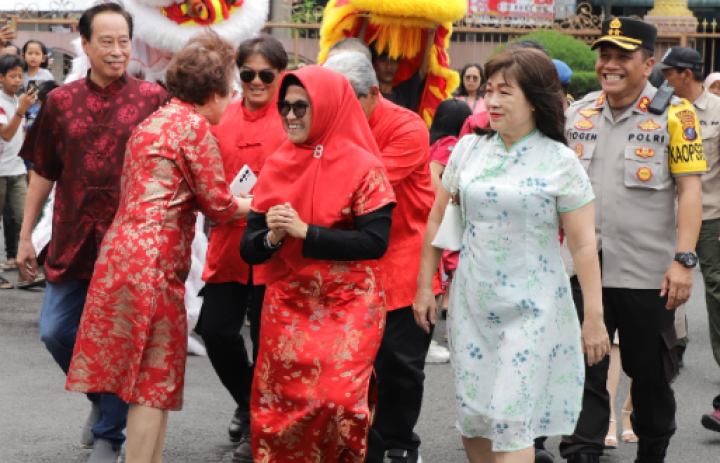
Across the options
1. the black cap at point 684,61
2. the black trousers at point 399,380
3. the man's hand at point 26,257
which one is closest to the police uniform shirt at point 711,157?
the black cap at point 684,61

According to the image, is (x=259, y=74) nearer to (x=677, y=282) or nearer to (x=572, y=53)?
(x=677, y=282)

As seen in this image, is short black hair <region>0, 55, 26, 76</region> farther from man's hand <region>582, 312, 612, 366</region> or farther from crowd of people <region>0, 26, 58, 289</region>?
man's hand <region>582, 312, 612, 366</region>

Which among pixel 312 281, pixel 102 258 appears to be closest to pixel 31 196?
pixel 102 258

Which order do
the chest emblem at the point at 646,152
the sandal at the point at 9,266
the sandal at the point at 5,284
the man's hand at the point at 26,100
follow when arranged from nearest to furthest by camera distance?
the chest emblem at the point at 646,152 → the man's hand at the point at 26,100 → the sandal at the point at 5,284 → the sandal at the point at 9,266

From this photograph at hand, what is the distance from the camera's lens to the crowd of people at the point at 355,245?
3.62 meters

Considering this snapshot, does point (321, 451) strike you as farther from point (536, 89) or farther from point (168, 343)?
point (536, 89)

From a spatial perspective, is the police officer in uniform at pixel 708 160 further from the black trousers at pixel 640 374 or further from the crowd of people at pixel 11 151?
the crowd of people at pixel 11 151

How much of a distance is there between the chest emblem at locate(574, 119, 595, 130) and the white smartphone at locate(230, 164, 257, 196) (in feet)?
4.91

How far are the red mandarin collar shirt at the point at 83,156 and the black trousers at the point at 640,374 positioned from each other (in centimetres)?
217

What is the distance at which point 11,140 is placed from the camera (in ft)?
31.4

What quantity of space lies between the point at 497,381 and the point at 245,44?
7.10 feet

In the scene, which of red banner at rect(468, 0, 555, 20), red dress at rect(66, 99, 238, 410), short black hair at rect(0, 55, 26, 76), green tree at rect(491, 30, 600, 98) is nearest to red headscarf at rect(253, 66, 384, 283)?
red dress at rect(66, 99, 238, 410)

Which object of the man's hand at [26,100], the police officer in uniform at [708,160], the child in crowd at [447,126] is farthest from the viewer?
the man's hand at [26,100]

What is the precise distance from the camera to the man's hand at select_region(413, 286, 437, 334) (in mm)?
Answer: 3906
